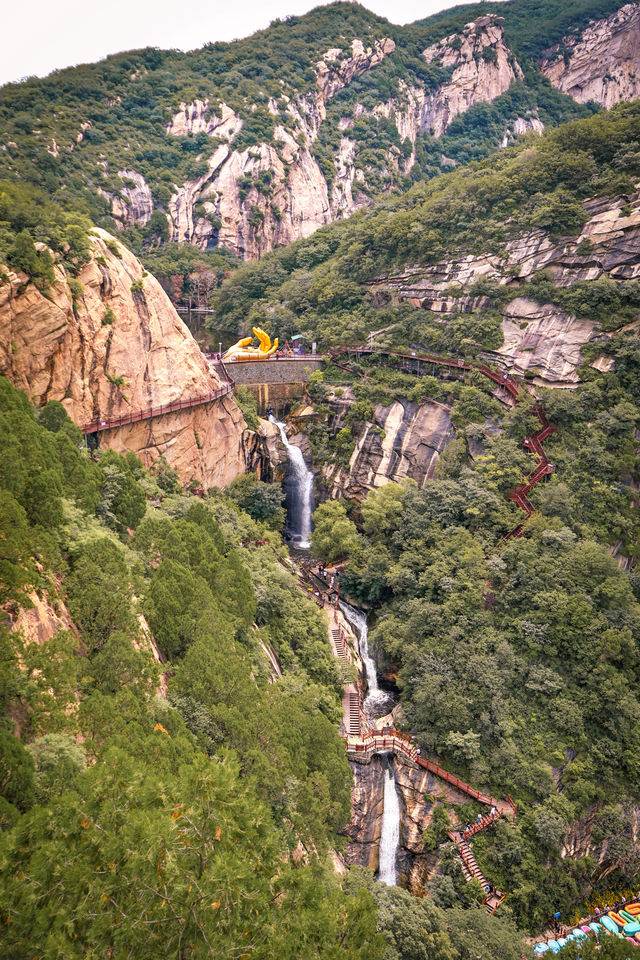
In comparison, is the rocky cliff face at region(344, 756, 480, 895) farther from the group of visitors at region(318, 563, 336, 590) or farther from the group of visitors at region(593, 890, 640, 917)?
the group of visitors at region(318, 563, 336, 590)

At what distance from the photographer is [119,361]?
27688 mm

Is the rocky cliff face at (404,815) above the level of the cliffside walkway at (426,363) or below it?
below

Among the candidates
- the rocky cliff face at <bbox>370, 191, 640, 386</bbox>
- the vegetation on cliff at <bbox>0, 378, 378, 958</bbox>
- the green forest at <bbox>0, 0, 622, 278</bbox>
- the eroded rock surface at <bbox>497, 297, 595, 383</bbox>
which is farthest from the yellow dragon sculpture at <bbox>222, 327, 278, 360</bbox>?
the green forest at <bbox>0, 0, 622, 278</bbox>

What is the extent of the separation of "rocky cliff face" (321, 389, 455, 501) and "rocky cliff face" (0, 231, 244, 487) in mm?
7556

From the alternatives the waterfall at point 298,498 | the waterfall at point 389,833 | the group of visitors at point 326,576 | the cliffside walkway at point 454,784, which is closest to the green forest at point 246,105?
the waterfall at point 298,498

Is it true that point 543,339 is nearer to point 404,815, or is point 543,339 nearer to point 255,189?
point 404,815

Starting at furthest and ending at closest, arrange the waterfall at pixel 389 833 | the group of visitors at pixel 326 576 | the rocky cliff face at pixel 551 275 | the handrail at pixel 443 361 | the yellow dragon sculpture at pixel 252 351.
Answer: the yellow dragon sculpture at pixel 252 351 → the handrail at pixel 443 361 → the rocky cliff face at pixel 551 275 → the group of visitors at pixel 326 576 → the waterfall at pixel 389 833

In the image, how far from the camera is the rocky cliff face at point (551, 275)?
3528 centimetres

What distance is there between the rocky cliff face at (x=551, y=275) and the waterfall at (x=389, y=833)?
2520cm

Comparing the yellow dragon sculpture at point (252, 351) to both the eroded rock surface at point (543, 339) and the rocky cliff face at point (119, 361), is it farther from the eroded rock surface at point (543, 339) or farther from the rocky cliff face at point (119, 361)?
the eroded rock surface at point (543, 339)

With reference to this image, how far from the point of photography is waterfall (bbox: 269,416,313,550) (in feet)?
126

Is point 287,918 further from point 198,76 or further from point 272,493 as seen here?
point 198,76

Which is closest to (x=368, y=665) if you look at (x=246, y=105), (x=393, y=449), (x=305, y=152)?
(x=393, y=449)

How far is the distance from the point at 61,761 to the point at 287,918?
5022 mm
